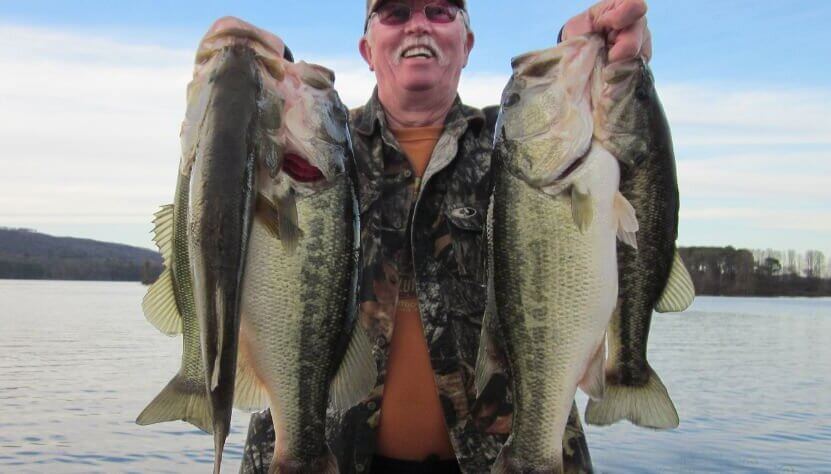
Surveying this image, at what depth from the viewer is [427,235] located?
4.37 metres

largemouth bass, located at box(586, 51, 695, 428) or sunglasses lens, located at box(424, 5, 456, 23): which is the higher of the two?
sunglasses lens, located at box(424, 5, 456, 23)

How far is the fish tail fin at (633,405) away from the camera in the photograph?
3.46 metres

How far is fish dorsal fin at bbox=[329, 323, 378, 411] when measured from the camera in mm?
3375

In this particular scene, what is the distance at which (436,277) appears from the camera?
431 cm

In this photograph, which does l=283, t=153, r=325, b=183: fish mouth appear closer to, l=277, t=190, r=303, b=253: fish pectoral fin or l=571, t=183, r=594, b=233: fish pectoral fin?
l=277, t=190, r=303, b=253: fish pectoral fin

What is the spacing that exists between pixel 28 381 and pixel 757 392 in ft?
67.1

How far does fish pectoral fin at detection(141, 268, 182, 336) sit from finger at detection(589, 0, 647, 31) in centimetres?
207

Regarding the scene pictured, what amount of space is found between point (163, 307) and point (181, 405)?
0.42m

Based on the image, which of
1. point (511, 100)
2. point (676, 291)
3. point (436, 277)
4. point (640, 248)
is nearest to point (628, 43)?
point (511, 100)

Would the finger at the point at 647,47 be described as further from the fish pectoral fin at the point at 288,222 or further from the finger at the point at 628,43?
the fish pectoral fin at the point at 288,222

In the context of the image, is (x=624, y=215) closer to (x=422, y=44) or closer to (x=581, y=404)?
(x=422, y=44)

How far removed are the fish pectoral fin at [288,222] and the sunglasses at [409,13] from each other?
1720mm

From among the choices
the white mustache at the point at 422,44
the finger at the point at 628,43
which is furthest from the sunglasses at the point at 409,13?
the finger at the point at 628,43

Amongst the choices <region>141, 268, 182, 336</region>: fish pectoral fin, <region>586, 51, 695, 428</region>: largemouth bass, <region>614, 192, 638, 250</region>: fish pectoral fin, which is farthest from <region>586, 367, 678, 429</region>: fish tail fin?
<region>141, 268, 182, 336</region>: fish pectoral fin
